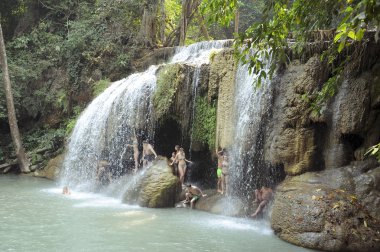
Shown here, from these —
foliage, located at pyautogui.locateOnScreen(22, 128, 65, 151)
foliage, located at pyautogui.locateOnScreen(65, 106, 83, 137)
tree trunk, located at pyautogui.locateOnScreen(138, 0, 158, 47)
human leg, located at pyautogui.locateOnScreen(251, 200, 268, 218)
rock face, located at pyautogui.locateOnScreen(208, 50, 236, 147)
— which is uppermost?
tree trunk, located at pyautogui.locateOnScreen(138, 0, 158, 47)

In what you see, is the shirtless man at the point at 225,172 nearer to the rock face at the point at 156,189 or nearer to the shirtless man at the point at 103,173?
the rock face at the point at 156,189

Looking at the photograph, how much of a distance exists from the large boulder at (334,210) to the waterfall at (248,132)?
192 cm

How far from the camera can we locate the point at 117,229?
7.50m

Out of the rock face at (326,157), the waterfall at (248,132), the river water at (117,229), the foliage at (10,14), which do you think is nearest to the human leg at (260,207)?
the river water at (117,229)

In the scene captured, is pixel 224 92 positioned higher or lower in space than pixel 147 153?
higher

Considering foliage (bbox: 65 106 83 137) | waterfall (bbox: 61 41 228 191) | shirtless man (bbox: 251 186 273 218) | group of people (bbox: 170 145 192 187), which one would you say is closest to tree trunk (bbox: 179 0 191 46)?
waterfall (bbox: 61 41 228 191)

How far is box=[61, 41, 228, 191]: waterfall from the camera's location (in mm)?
12070

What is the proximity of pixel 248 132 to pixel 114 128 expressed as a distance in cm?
490

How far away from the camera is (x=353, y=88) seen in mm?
7637

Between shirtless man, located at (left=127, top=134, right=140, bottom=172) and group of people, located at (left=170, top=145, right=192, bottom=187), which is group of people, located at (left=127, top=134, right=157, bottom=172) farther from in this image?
group of people, located at (left=170, top=145, right=192, bottom=187)

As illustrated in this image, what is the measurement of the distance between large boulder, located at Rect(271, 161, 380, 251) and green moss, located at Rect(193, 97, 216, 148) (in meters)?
3.73

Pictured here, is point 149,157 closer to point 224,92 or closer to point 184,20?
point 224,92

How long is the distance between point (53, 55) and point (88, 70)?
237 centimetres

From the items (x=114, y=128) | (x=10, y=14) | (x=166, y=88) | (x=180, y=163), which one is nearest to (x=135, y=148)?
(x=114, y=128)
